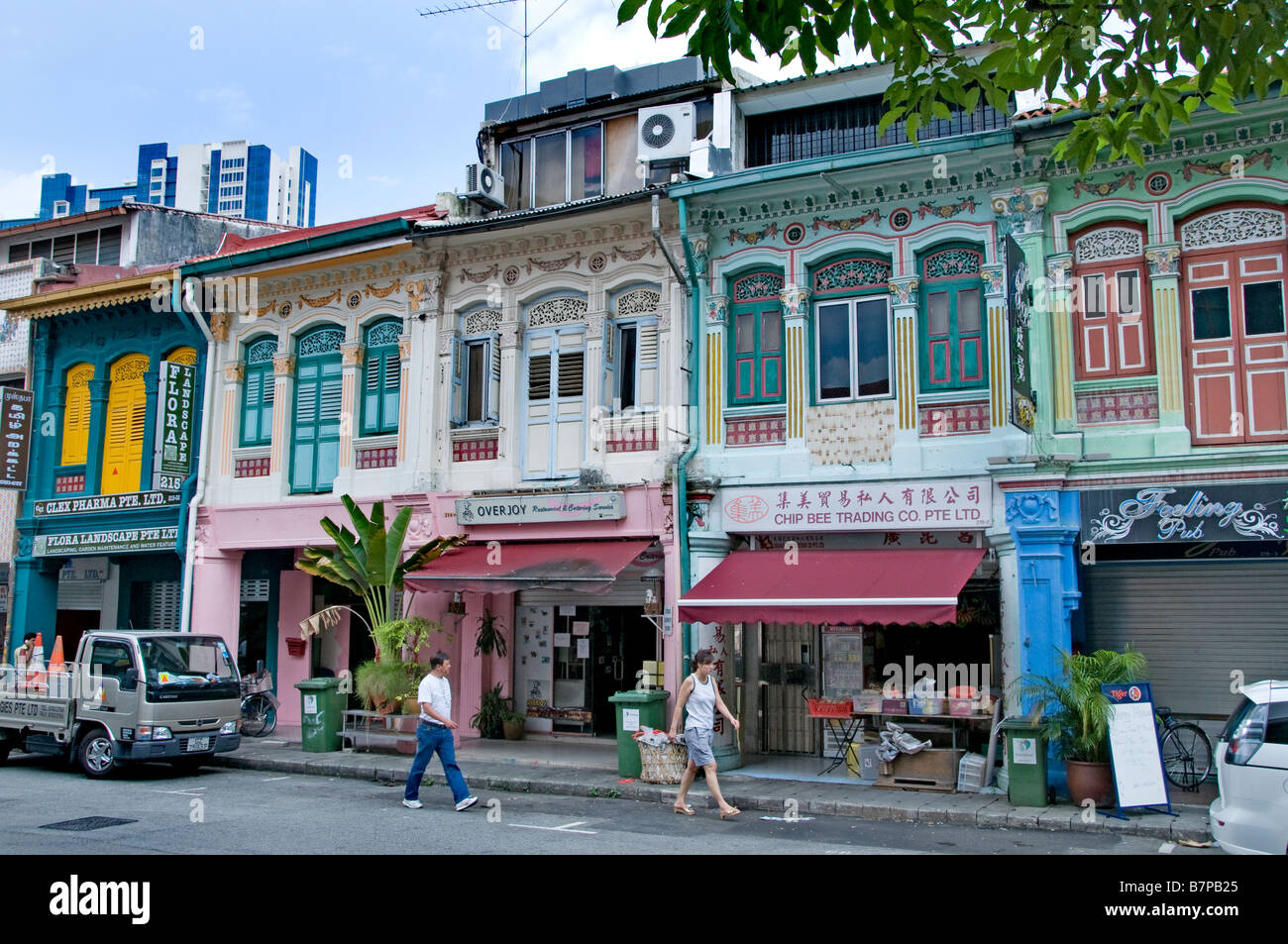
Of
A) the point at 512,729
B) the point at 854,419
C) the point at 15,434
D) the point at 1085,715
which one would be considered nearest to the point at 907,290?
the point at 854,419

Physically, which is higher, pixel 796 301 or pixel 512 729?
pixel 796 301

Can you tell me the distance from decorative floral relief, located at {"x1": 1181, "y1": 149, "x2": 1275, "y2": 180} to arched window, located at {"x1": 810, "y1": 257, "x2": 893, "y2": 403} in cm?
359

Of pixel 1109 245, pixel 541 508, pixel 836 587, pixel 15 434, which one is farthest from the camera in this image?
pixel 15 434

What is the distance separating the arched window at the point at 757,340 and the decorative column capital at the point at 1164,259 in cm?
454

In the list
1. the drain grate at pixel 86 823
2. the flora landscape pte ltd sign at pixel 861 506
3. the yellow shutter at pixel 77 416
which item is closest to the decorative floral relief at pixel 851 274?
the flora landscape pte ltd sign at pixel 861 506

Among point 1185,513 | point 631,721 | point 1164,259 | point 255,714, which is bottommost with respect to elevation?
point 255,714

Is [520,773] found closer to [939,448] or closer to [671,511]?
[671,511]

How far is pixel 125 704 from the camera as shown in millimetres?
13609

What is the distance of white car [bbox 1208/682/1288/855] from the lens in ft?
24.2

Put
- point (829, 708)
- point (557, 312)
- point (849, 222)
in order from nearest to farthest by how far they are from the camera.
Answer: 1. point (829, 708)
2. point (849, 222)
3. point (557, 312)

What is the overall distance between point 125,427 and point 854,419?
13634 mm

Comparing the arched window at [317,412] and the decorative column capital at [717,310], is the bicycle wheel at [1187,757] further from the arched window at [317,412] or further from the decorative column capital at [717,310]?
the arched window at [317,412]

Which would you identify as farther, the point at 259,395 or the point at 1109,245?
the point at 259,395

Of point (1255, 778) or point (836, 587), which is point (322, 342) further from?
point (1255, 778)
